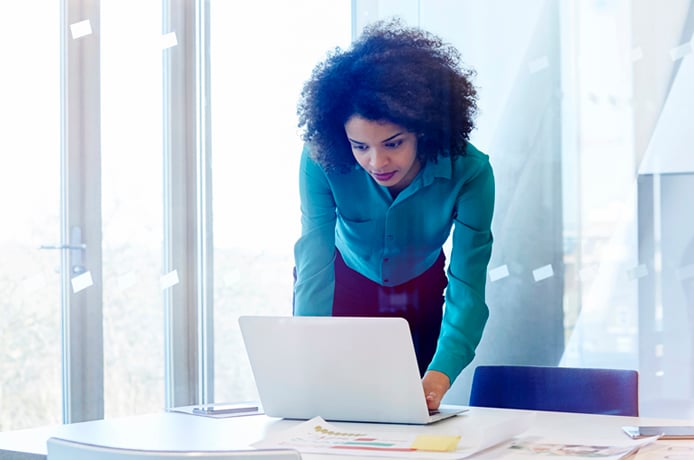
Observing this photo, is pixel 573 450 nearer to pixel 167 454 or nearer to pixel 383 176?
pixel 167 454

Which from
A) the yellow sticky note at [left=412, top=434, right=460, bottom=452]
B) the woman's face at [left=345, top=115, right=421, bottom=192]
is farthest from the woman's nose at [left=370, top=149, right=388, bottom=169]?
the yellow sticky note at [left=412, top=434, right=460, bottom=452]

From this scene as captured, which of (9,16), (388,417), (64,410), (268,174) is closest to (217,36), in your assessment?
(268,174)

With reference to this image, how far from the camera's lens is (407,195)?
11.0 ft

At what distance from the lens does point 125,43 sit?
385cm

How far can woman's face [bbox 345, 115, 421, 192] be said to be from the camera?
331 centimetres

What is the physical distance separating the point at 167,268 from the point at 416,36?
150cm

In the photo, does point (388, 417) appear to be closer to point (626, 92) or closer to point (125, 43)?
point (626, 92)

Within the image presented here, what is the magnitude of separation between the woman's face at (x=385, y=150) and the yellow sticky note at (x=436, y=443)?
1782 mm

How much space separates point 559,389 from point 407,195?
1105 millimetres

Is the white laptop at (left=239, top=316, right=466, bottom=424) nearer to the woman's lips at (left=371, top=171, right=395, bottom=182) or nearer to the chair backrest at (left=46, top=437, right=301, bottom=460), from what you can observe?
the chair backrest at (left=46, top=437, right=301, bottom=460)

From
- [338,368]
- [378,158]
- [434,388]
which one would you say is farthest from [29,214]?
[338,368]

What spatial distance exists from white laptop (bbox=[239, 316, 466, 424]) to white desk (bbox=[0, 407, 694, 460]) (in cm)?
3

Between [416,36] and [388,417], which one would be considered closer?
[388,417]

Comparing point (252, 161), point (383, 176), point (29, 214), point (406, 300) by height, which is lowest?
point (406, 300)
